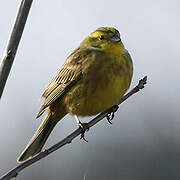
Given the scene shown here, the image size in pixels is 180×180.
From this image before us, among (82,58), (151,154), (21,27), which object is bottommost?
(151,154)

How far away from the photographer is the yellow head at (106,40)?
17.8 ft

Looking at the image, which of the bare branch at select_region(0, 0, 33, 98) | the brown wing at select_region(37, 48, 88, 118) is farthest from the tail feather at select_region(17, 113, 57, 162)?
the bare branch at select_region(0, 0, 33, 98)

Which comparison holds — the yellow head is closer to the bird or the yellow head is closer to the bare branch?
the bird

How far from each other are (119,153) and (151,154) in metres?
0.54

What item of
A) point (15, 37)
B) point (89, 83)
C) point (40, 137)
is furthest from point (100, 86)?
point (15, 37)

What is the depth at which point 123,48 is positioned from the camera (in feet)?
17.9

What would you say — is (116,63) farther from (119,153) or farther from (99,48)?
(119,153)

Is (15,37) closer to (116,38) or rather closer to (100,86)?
(100,86)

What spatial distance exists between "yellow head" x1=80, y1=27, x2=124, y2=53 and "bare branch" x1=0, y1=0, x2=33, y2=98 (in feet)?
7.27

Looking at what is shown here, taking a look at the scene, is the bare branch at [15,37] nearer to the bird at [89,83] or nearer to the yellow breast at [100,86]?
the bird at [89,83]

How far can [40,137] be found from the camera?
5.30m

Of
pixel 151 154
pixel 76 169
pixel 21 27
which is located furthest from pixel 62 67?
pixel 76 169

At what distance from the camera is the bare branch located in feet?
10.5

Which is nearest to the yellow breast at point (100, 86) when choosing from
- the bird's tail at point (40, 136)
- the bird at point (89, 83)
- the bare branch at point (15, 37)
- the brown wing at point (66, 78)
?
the bird at point (89, 83)
